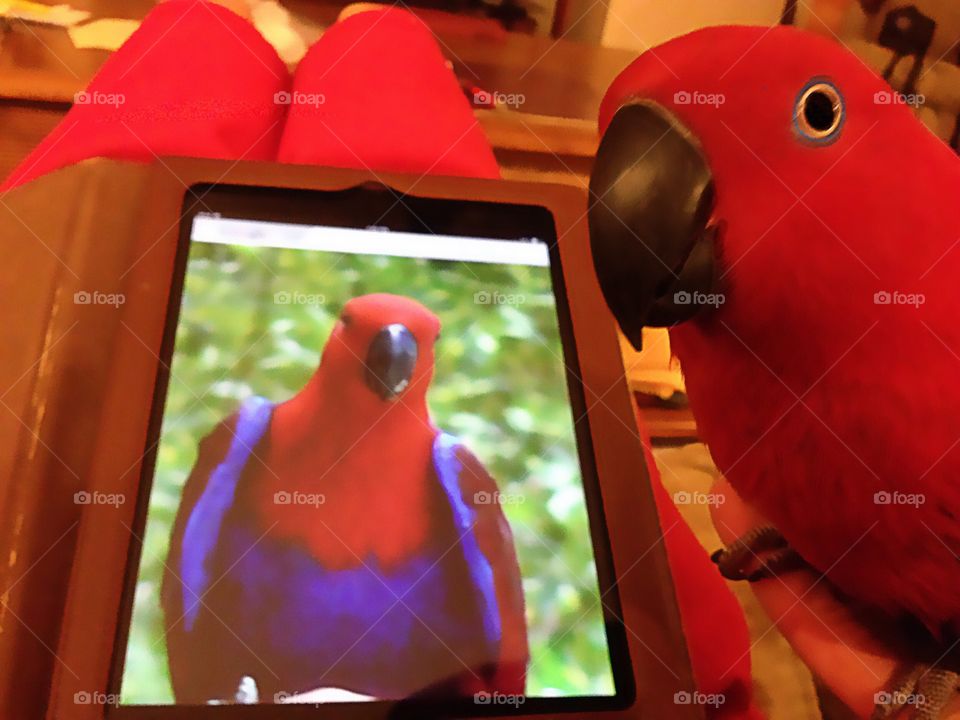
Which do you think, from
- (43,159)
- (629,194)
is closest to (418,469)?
(629,194)

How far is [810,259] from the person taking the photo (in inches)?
12.5

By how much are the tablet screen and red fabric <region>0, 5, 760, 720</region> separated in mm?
129

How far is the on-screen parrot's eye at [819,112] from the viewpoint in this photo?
12.4 inches

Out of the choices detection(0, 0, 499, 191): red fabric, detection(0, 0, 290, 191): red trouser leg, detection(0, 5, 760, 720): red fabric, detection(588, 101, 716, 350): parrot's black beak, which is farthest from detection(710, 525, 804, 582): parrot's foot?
detection(0, 0, 290, 191): red trouser leg

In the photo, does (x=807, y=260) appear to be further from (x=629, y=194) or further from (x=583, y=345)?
(x=583, y=345)

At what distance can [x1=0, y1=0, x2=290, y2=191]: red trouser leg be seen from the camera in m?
0.60

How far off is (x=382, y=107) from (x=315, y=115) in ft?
0.21

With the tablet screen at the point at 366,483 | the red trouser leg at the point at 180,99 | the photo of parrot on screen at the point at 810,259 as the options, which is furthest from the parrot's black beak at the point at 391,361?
the red trouser leg at the point at 180,99

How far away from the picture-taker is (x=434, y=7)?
4.35 feet

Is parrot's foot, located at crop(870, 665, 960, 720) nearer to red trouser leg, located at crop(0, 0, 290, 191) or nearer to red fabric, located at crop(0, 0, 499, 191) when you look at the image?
red fabric, located at crop(0, 0, 499, 191)

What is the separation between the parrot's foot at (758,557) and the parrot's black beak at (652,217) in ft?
0.88

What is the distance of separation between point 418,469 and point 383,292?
135 millimetres

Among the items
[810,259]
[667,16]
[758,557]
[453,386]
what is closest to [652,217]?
[810,259]

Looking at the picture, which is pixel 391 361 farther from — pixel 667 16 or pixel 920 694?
pixel 667 16
